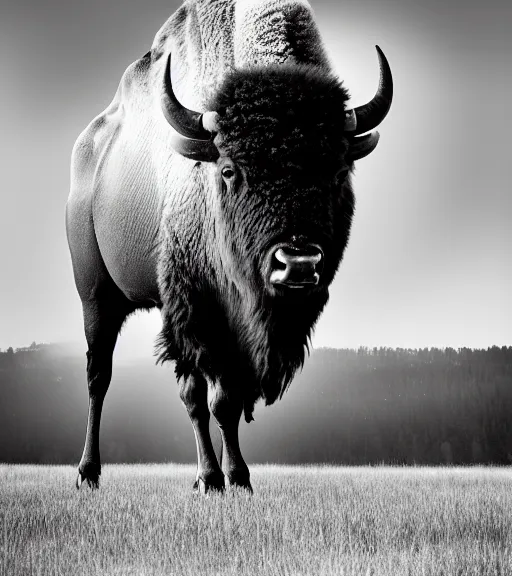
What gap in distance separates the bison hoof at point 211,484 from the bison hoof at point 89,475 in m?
1.16

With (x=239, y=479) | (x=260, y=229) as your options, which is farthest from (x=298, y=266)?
(x=239, y=479)

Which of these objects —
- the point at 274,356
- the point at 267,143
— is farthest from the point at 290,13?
the point at 274,356

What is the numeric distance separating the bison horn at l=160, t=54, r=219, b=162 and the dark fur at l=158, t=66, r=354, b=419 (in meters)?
0.10

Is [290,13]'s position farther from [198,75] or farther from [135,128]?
[135,128]

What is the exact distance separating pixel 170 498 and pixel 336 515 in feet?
3.45

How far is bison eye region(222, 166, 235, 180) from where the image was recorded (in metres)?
3.49

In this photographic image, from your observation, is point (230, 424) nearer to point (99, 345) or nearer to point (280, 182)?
point (280, 182)

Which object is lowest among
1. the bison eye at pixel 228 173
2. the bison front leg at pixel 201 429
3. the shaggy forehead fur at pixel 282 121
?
the bison front leg at pixel 201 429

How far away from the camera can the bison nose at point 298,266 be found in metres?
3.11

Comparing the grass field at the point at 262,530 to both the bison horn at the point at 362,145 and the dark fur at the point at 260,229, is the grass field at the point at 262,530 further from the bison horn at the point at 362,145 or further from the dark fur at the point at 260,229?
the bison horn at the point at 362,145

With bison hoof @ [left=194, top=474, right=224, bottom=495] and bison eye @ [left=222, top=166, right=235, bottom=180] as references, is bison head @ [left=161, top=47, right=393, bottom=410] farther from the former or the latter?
bison hoof @ [left=194, top=474, right=224, bottom=495]

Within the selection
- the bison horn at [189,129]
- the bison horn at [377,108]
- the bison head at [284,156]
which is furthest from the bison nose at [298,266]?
the bison horn at [377,108]

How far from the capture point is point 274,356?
12.1 ft

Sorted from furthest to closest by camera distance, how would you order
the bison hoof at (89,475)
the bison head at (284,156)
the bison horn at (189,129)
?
the bison hoof at (89,475)
the bison horn at (189,129)
the bison head at (284,156)
